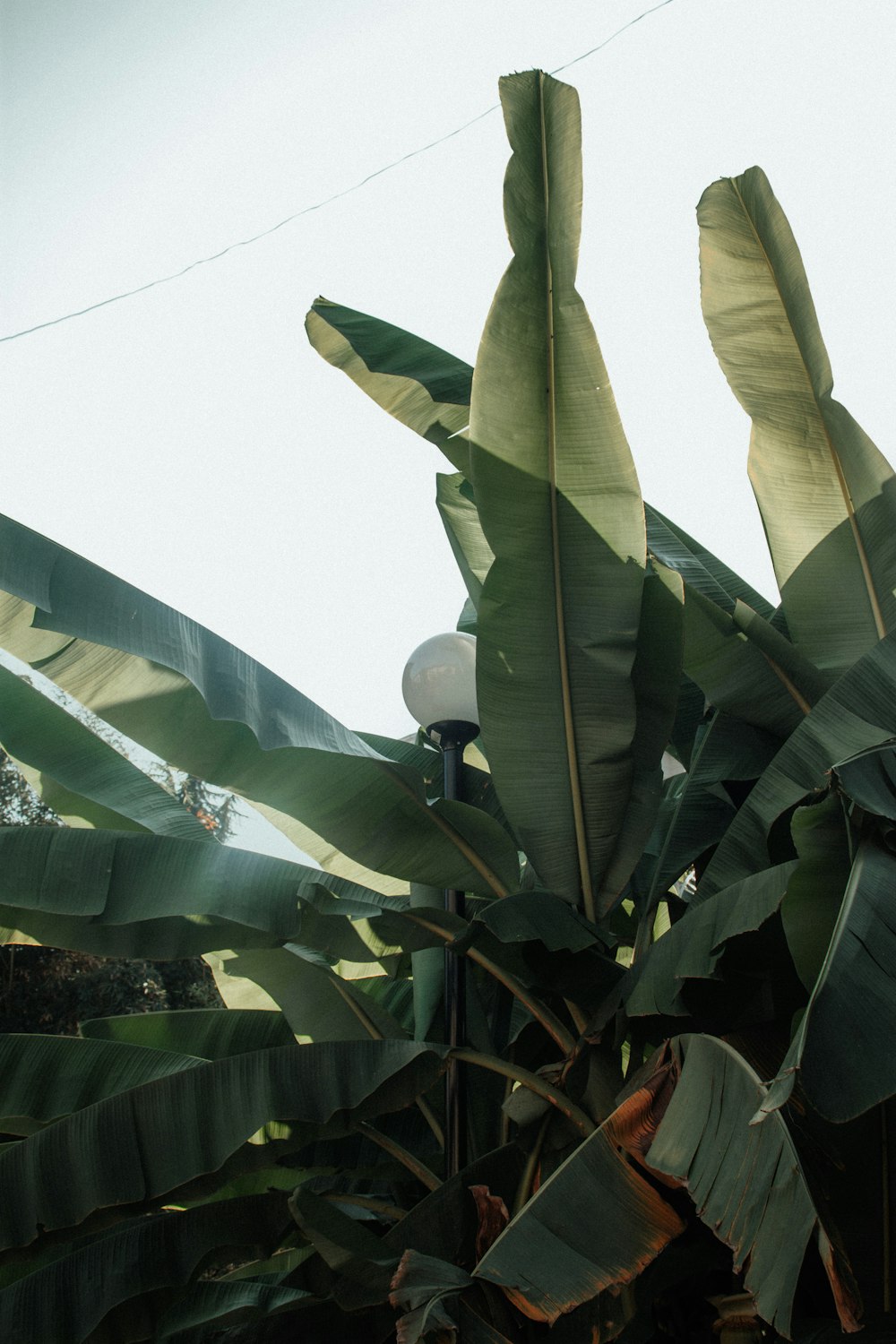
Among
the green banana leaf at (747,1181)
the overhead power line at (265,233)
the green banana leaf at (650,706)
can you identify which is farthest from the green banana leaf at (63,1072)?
the overhead power line at (265,233)

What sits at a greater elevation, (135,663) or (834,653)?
(135,663)

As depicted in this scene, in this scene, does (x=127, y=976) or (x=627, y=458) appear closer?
(x=627, y=458)

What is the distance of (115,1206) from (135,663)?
1.39m

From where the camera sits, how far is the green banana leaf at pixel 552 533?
261cm

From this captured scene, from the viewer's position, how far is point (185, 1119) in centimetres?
260

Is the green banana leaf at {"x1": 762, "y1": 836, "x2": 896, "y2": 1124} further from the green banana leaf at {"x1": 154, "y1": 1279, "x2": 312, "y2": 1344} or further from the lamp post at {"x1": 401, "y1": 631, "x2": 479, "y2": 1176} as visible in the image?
the green banana leaf at {"x1": 154, "y1": 1279, "x2": 312, "y2": 1344}

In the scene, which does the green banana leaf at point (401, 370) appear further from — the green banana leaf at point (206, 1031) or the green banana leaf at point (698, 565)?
the green banana leaf at point (206, 1031)

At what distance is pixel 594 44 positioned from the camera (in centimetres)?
609

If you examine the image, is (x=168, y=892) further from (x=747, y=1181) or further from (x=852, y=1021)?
(x=852, y=1021)

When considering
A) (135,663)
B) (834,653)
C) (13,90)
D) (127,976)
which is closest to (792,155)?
(13,90)

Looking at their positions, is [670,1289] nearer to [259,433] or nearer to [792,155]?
[792,155]

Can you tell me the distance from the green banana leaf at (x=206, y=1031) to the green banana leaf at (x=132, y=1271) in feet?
2.01

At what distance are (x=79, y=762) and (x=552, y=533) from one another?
1.59 metres

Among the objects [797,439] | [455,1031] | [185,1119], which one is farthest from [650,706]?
[185,1119]
